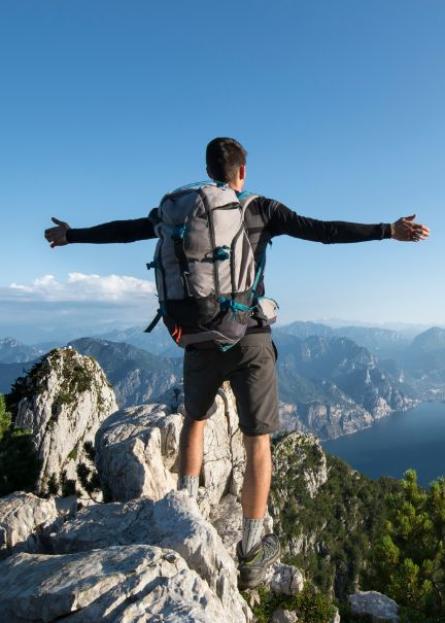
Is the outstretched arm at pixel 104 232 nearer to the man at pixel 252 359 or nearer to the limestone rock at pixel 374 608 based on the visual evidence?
the man at pixel 252 359

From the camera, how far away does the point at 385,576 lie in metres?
21.6

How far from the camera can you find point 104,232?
6.50 m

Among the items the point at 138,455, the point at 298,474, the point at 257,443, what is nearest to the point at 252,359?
the point at 257,443

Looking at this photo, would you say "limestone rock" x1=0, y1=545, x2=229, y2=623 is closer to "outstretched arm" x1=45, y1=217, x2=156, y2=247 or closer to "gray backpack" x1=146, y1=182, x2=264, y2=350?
"gray backpack" x1=146, y1=182, x2=264, y2=350

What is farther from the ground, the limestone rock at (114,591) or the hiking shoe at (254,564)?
the limestone rock at (114,591)

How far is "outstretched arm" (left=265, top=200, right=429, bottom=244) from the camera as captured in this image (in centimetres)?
542

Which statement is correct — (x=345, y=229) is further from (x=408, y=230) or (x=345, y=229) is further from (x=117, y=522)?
(x=117, y=522)

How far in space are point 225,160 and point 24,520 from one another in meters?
6.80

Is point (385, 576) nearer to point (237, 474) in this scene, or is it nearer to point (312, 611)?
point (237, 474)

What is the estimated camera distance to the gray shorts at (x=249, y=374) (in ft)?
18.7

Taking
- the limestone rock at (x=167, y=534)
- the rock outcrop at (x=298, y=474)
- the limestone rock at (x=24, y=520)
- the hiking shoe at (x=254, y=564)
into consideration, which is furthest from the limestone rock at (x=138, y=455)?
the rock outcrop at (x=298, y=474)

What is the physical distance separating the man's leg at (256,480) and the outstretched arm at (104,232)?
3.20 meters

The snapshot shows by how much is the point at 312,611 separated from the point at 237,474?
508cm

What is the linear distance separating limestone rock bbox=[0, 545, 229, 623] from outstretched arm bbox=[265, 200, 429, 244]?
13.9ft
